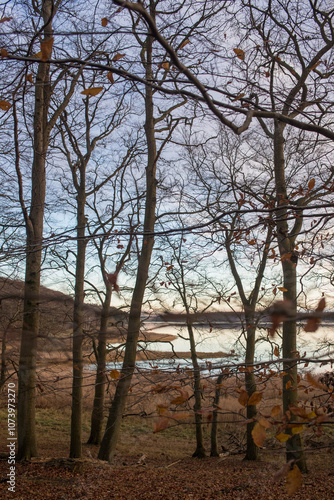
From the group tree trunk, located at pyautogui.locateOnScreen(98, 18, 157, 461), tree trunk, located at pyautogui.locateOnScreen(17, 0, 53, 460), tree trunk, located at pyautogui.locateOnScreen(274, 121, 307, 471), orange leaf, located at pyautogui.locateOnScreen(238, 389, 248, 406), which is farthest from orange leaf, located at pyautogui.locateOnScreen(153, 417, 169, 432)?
tree trunk, located at pyautogui.locateOnScreen(98, 18, 157, 461)

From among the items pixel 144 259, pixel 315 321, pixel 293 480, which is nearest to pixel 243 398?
pixel 293 480

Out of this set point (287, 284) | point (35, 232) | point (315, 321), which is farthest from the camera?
point (35, 232)

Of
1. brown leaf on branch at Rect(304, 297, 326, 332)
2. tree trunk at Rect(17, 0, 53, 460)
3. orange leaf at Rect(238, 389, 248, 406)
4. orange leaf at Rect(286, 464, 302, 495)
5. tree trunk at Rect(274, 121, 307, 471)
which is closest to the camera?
brown leaf on branch at Rect(304, 297, 326, 332)

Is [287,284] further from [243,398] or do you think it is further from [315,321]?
[315,321]

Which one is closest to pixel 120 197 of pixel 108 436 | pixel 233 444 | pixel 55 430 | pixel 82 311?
pixel 108 436

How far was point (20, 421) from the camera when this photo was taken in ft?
21.4

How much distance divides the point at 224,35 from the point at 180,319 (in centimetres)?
492

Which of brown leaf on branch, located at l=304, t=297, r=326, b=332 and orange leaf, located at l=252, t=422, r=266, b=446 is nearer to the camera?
brown leaf on branch, located at l=304, t=297, r=326, b=332

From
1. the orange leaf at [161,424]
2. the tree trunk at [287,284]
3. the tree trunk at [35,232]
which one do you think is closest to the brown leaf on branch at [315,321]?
the orange leaf at [161,424]

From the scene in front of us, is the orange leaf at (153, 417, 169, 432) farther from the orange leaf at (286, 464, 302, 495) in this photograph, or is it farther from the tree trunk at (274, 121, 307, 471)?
the tree trunk at (274, 121, 307, 471)

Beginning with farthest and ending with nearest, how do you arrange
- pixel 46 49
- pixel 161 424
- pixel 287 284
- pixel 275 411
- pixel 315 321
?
pixel 287 284 < pixel 46 49 < pixel 275 411 < pixel 161 424 < pixel 315 321

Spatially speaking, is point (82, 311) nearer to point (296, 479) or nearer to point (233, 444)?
point (296, 479)

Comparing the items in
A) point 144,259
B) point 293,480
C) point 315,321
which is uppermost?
point 144,259

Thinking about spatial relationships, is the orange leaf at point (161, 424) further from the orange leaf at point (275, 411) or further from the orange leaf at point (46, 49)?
the orange leaf at point (46, 49)
